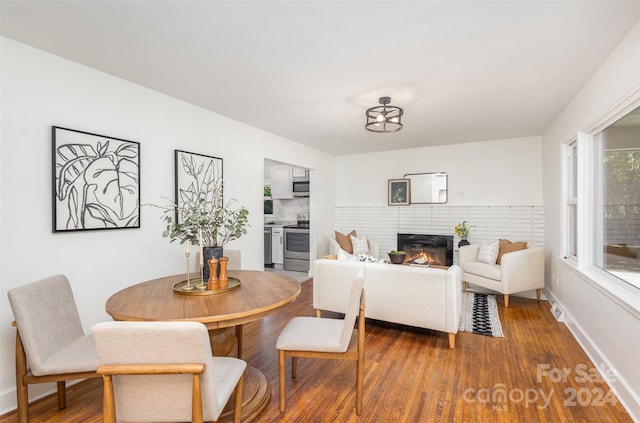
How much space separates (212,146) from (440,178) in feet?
13.1

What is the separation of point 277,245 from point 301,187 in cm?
128

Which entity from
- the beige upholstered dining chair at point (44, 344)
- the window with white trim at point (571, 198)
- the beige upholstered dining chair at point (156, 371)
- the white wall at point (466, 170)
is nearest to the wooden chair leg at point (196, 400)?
the beige upholstered dining chair at point (156, 371)

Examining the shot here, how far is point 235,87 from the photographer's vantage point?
2.93 m

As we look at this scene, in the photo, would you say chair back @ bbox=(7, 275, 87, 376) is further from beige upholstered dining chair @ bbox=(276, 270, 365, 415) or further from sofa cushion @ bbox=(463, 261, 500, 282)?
sofa cushion @ bbox=(463, 261, 500, 282)

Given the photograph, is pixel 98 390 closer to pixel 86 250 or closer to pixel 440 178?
pixel 86 250

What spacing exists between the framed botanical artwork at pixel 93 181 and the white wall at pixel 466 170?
4390 millimetres

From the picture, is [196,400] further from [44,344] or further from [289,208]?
[289,208]

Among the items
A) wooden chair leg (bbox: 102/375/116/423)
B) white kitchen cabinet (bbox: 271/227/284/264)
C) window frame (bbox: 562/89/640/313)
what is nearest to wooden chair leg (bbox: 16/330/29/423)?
wooden chair leg (bbox: 102/375/116/423)

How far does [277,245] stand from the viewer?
6465mm

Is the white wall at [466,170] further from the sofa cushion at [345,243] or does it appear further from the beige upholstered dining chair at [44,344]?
the beige upholstered dining chair at [44,344]

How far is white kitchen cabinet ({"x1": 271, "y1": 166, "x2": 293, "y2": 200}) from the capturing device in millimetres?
6633

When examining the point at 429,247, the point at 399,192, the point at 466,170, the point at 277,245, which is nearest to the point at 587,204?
the point at 466,170

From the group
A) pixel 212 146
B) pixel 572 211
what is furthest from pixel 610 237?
pixel 212 146

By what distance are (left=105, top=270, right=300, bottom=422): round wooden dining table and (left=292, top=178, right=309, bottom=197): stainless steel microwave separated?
3971 mm
